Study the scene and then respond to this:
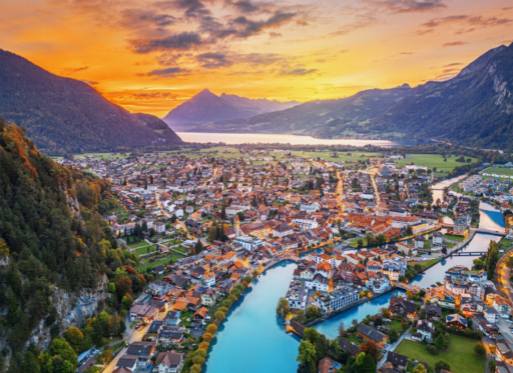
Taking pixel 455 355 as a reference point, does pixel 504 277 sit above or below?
above

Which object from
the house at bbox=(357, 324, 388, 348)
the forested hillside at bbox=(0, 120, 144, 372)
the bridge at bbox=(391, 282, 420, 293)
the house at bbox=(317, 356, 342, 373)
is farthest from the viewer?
the bridge at bbox=(391, 282, 420, 293)

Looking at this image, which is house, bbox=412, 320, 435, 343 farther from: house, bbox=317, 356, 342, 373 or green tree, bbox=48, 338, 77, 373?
green tree, bbox=48, 338, 77, 373

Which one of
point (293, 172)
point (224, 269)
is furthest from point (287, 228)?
point (293, 172)

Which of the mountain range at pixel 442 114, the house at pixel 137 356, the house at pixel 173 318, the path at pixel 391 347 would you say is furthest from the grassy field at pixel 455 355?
the mountain range at pixel 442 114

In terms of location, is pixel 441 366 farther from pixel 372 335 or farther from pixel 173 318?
pixel 173 318

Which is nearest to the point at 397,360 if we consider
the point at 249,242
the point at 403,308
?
the point at 403,308

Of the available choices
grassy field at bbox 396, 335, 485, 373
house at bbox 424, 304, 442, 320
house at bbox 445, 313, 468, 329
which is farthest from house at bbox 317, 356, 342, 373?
house at bbox 445, 313, 468, 329
